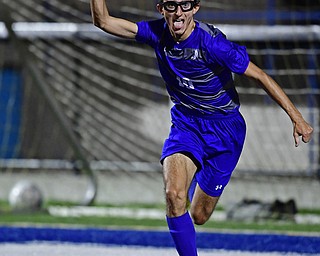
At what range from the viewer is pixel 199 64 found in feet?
20.7

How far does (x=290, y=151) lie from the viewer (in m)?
13.7

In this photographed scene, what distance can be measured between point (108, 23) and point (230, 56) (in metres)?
0.80

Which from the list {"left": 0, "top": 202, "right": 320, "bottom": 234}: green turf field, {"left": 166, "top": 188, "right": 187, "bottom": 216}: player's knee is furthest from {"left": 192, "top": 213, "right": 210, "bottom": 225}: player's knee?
{"left": 0, "top": 202, "right": 320, "bottom": 234}: green turf field

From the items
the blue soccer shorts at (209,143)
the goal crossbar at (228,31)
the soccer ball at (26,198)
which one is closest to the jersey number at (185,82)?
the blue soccer shorts at (209,143)

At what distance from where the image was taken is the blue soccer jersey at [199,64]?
20.5 ft

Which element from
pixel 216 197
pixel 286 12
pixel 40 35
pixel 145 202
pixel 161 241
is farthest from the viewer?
pixel 286 12

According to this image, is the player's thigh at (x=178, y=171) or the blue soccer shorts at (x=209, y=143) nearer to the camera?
the player's thigh at (x=178, y=171)

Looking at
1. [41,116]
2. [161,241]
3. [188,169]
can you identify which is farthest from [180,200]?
[41,116]

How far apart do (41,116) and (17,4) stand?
6.53 m

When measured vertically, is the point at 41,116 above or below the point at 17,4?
below

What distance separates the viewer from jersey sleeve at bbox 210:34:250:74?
6184mm

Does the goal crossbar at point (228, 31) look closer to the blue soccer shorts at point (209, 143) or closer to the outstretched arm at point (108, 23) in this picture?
the blue soccer shorts at point (209, 143)

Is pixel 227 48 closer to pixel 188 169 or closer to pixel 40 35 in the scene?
pixel 188 169

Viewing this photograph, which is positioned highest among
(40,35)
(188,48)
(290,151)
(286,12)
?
(188,48)
